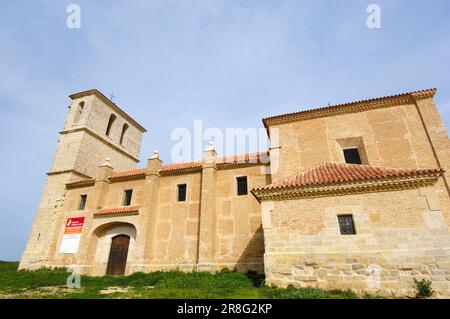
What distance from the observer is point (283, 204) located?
9805mm

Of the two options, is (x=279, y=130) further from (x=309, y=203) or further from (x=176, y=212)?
(x=176, y=212)

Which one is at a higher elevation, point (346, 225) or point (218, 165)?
point (218, 165)

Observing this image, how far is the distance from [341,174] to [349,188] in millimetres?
1114

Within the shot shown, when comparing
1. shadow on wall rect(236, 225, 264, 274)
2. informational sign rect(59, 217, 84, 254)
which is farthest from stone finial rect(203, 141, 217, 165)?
informational sign rect(59, 217, 84, 254)

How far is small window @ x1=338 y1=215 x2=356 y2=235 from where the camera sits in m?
8.77

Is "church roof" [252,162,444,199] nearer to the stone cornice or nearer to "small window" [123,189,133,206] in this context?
the stone cornice

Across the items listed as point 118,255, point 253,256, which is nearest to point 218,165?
point 253,256

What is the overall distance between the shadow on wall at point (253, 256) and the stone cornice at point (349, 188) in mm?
4776

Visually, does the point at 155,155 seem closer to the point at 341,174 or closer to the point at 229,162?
the point at 229,162

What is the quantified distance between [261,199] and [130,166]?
2092cm

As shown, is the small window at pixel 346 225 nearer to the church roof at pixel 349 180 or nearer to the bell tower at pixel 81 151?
the church roof at pixel 349 180

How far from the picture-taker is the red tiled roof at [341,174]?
872 cm

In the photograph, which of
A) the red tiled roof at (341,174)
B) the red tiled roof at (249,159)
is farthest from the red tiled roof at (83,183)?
the red tiled roof at (341,174)
